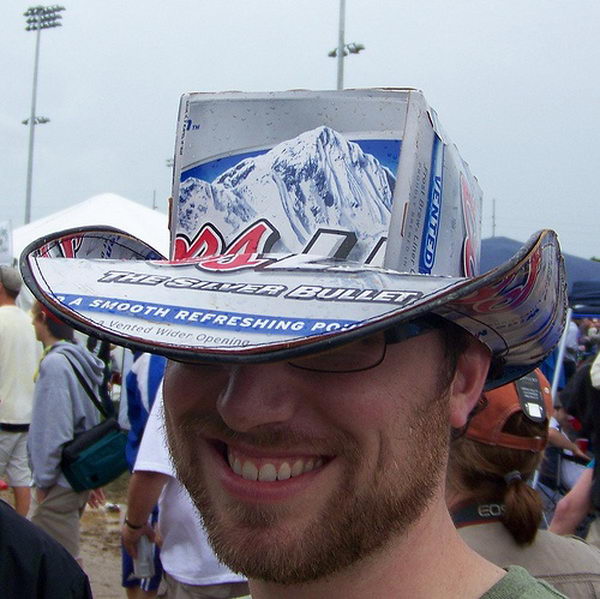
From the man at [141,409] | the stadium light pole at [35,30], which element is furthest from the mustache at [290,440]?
the stadium light pole at [35,30]

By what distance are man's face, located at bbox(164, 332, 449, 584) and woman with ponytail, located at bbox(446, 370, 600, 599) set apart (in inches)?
44.2

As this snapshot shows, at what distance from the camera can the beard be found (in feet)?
3.77

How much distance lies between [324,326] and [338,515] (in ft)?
1.14

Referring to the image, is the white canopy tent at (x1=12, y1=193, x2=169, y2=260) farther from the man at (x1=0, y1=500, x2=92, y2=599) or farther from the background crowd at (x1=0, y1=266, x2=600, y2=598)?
the man at (x1=0, y1=500, x2=92, y2=599)

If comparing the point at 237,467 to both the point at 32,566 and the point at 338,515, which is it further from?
the point at 32,566

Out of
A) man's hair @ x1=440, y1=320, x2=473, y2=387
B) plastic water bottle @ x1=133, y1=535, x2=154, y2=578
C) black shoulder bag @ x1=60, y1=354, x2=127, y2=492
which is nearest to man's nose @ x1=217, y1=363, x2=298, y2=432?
man's hair @ x1=440, y1=320, x2=473, y2=387

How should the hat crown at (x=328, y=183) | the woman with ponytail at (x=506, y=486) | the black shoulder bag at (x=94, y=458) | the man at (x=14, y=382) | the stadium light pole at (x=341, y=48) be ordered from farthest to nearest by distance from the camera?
the stadium light pole at (x=341, y=48) → the man at (x=14, y=382) → the black shoulder bag at (x=94, y=458) → the woman with ponytail at (x=506, y=486) → the hat crown at (x=328, y=183)

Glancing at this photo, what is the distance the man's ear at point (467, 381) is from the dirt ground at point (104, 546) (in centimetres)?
483

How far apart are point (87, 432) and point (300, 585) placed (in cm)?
345

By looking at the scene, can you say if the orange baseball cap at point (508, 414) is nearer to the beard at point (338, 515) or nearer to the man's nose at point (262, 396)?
the beard at point (338, 515)

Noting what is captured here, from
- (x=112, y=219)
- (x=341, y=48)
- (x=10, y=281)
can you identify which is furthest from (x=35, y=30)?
(x=10, y=281)

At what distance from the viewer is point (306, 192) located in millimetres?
1336

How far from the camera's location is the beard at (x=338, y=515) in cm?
115

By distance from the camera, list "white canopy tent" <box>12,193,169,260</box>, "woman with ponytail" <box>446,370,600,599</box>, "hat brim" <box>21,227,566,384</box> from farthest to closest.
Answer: "white canopy tent" <box>12,193,169,260</box>
"woman with ponytail" <box>446,370,600,599</box>
"hat brim" <box>21,227,566,384</box>
